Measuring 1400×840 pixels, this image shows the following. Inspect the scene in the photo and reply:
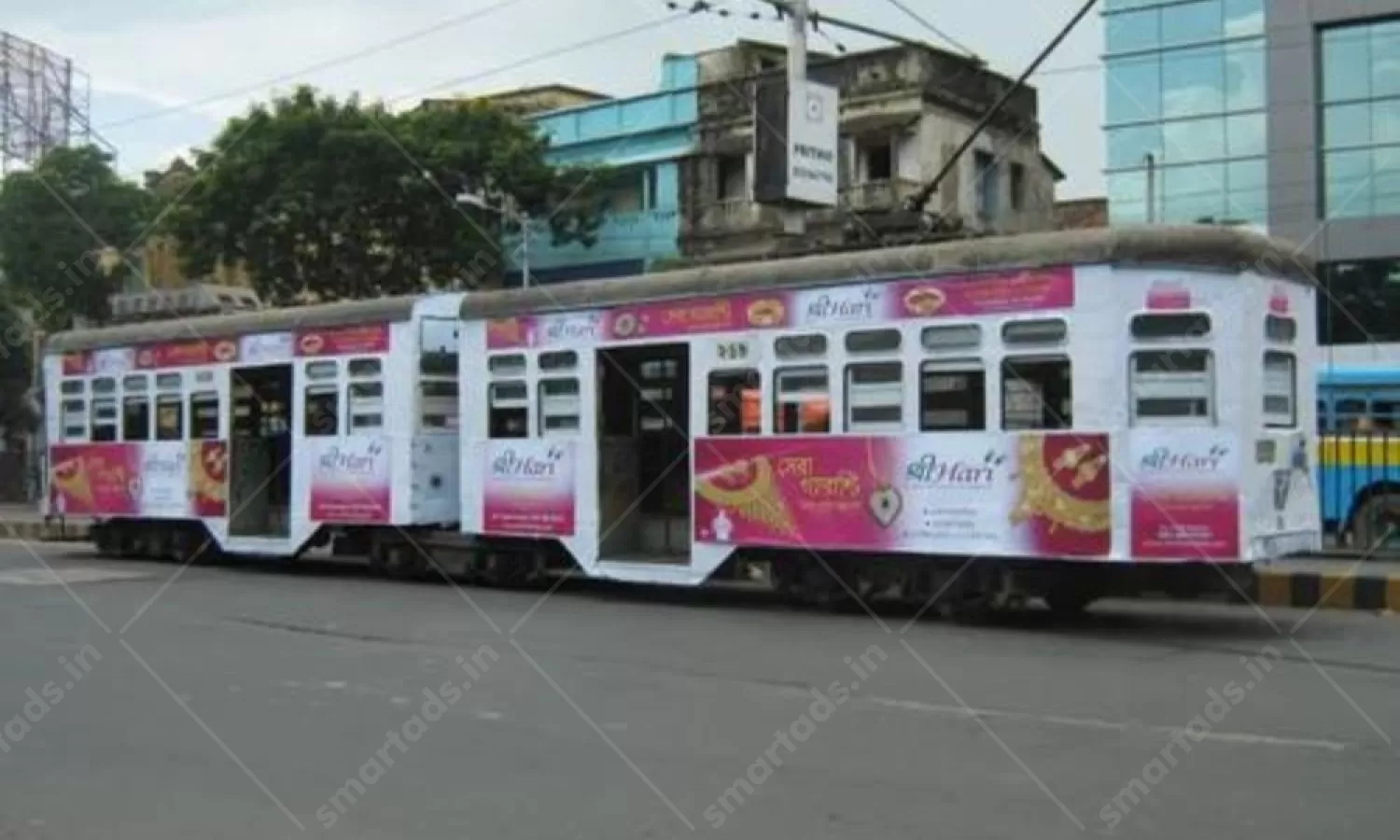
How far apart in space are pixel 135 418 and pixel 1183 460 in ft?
47.0

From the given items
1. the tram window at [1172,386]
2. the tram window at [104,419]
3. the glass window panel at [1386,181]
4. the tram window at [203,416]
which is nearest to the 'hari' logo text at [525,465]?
the tram window at [203,416]

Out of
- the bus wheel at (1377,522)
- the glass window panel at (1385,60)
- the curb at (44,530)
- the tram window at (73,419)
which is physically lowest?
the curb at (44,530)

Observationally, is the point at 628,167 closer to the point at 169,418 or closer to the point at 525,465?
the point at 169,418

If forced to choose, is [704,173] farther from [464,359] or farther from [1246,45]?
[464,359]

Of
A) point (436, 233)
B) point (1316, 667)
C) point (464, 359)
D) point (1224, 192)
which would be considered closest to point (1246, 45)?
point (1224, 192)

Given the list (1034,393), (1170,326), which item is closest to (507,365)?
(1034,393)

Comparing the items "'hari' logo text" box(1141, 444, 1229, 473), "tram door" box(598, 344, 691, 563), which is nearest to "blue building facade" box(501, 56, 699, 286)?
"tram door" box(598, 344, 691, 563)

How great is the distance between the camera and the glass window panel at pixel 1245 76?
32.2 meters

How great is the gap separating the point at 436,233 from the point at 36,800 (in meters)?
25.7

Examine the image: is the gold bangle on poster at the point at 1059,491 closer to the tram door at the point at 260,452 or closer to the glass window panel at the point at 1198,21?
the tram door at the point at 260,452

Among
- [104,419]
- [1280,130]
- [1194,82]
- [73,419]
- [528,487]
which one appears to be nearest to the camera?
[528,487]

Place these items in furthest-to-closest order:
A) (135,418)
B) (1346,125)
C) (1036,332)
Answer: (1346,125) → (135,418) → (1036,332)

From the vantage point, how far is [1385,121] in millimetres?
30719

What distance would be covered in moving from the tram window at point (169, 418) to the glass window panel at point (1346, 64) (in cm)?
2347
